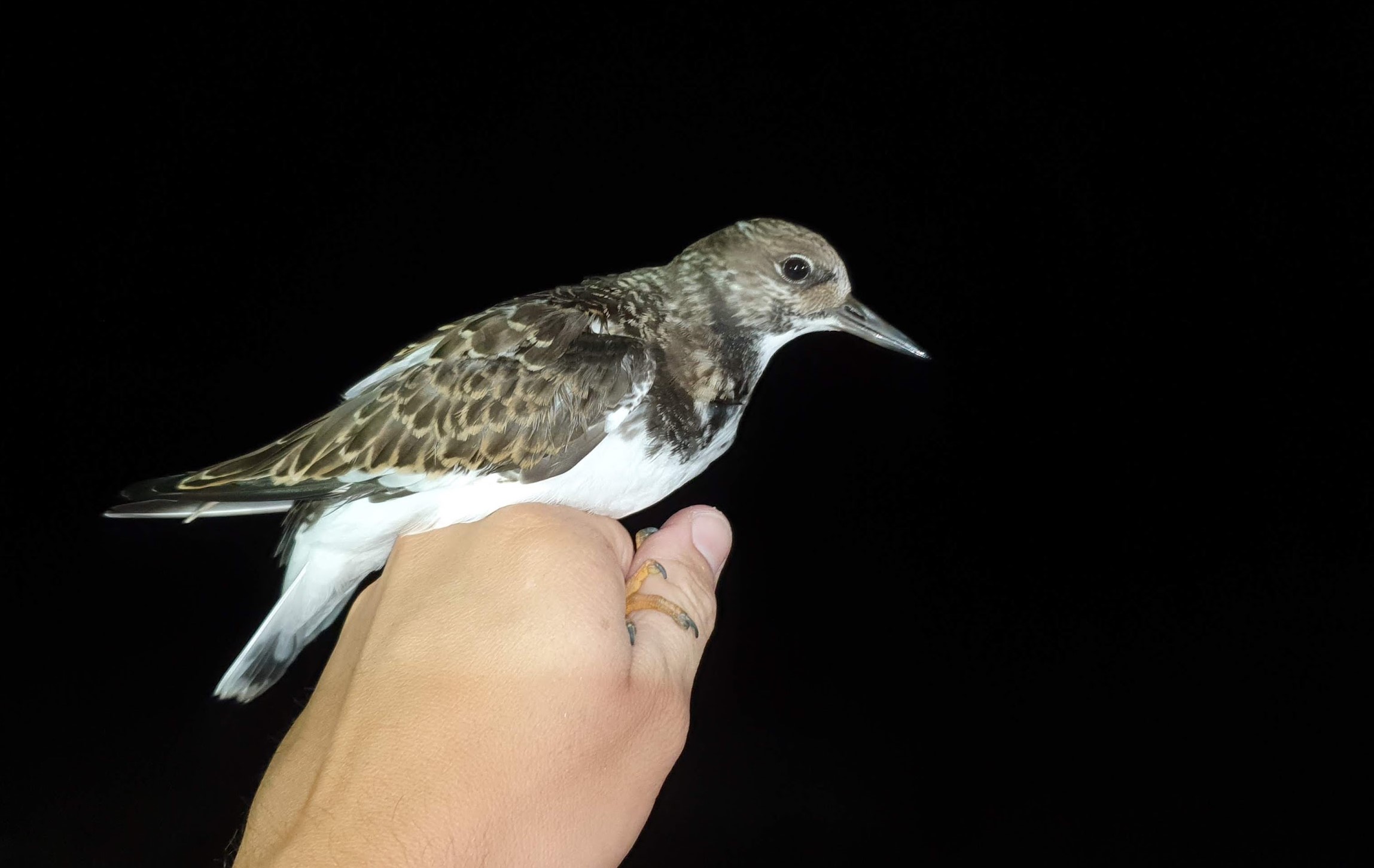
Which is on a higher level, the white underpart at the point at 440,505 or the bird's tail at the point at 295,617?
the white underpart at the point at 440,505

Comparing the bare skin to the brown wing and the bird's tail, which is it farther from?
the bird's tail

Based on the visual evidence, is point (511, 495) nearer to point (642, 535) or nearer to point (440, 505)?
point (440, 505)

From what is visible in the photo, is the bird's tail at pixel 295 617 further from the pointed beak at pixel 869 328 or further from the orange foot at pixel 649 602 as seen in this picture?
the pointed beak at pixel 869 328

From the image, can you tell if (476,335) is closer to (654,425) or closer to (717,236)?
(654,425)

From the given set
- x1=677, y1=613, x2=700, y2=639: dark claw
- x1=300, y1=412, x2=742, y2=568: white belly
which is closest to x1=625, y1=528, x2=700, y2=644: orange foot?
x1=677, y1=613, x2=700, y2=639: dark claw

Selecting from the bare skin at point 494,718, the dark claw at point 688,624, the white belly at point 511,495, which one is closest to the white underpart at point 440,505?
the white belly at point 511,495

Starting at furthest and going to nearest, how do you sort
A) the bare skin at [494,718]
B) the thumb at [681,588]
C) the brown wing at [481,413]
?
the brown wing at [481,413] < the thumb at [681,588] < the bare skin at [494,718]

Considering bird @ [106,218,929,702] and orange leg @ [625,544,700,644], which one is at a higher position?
bird @ [106,218,929,702]

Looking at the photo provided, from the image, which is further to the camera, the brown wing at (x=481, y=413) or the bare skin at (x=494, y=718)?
the brown wing at (x=481, y=413)
